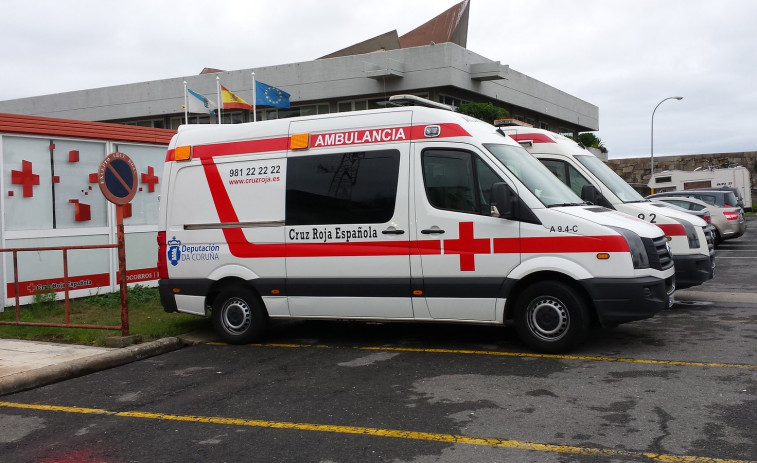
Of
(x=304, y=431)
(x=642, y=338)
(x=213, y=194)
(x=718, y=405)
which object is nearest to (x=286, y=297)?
(x=213, y=194)

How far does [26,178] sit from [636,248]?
9.30 m

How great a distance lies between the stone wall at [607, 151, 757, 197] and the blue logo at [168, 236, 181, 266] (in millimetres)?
44346

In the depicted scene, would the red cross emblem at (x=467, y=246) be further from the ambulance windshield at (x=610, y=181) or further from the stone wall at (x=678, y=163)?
the stone wall at (x=678, y=163)

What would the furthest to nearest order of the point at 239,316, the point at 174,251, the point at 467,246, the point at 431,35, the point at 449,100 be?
the point at 431,35 → the point at 449,100 → the point at 174,251 → the point at 239,316 → the point at 467,246

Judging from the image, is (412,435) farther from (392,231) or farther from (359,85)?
(359,85)

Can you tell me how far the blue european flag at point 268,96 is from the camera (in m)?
21.4

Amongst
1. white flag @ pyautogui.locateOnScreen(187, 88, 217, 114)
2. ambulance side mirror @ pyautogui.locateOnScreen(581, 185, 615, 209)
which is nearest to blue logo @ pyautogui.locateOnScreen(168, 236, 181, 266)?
ambulance side mirror @ pyautogui.locateOnScreen(581, 185, 615, 209)

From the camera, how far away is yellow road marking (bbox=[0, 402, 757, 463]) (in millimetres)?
4445

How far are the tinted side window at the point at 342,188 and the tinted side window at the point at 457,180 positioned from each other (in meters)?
0.41

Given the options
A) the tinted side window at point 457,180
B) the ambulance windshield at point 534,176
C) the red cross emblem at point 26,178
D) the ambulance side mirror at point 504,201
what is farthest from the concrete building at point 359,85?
the ambulance side mirror at point 504,201

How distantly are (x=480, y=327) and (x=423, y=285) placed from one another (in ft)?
6.02

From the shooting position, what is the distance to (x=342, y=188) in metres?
8.17

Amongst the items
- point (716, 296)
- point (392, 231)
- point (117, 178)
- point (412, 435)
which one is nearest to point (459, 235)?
point (392, 231)

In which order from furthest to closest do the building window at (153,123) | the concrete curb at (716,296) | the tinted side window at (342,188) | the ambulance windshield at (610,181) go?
the building window at (153,123) < the concrete curb at (716,296) < the ambulance windshield at (610,181) < the tinted side window at (342,188)
